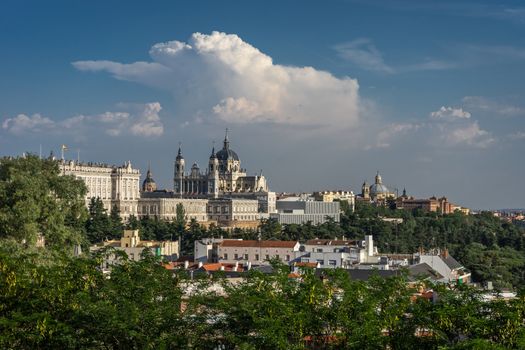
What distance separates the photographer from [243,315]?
1046 inches

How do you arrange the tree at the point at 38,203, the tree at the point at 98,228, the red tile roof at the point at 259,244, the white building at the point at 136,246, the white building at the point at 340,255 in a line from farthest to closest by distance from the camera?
1. the tree at the point at 98,228
2. the white building at the point at 136,246
3. the red tile roof at the point at 259,244
4. the white building at the point at 340,255
5. the tree at the point at 38,203

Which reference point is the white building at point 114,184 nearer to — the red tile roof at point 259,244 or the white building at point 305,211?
the white building at point 305,211

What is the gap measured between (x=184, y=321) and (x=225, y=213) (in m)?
153

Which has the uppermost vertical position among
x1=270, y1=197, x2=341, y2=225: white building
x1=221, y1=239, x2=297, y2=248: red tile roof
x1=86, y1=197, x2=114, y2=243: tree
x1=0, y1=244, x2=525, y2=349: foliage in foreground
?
x1=270, y1=197, x2=341, y2=225: white building

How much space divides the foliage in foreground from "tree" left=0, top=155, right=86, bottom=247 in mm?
26694

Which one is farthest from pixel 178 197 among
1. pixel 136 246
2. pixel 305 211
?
pixel 136 246

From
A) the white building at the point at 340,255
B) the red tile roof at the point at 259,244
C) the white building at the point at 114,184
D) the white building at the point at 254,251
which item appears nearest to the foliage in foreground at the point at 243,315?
the white building at the point at 340,255

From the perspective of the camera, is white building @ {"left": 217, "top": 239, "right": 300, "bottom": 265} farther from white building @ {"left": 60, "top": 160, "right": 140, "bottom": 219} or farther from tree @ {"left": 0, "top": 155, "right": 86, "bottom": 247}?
white building @ {"left": 60, "top": 160, "right": 140, "bottom": 219}

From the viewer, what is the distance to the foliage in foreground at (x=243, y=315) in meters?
25.2

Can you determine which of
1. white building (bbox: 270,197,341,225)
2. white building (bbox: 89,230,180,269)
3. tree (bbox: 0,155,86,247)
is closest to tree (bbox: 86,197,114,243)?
white building (bbox: 89,230,180,269)

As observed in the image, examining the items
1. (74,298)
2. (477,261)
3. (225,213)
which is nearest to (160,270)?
(74,298)

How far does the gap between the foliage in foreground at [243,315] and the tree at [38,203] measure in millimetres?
26694

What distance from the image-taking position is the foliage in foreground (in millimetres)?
25219

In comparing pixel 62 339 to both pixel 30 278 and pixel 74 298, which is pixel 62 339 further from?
pixel 30 278
